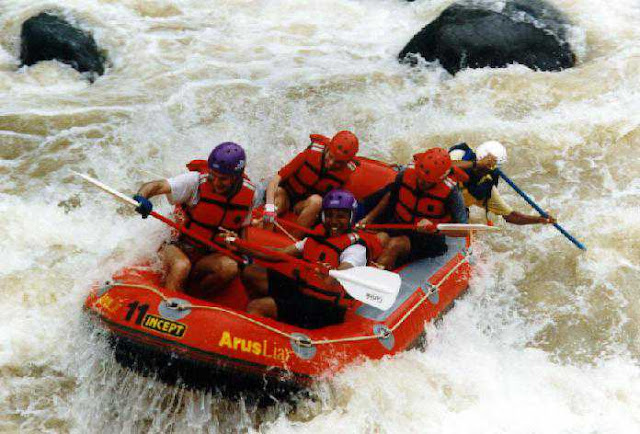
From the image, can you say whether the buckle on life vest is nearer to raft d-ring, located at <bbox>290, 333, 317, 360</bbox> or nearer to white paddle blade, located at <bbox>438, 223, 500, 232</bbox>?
white paddle blade, located at <bbox>438, 223, 500, 232</bbox>

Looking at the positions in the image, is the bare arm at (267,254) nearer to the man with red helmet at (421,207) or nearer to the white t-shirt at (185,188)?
the white t-shirt at (185,188)

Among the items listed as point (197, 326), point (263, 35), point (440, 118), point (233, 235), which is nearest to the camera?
point (197, 326)

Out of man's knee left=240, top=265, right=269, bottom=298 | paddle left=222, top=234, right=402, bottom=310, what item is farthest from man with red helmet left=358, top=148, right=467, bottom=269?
man's knee left=240, top=265, right=269, bottom=298

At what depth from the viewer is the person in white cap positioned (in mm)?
4934

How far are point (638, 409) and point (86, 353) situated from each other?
11.5 feet

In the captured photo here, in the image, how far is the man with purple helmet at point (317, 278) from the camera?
12.3 feet

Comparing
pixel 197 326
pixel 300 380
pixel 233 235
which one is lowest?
pixel 300 380

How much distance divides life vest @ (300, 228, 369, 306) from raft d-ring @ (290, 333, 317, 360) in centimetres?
32

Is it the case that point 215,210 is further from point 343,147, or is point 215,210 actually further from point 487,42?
point 487,42

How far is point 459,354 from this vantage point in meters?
4.46

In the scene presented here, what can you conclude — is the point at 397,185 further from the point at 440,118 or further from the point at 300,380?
the point at 440,118

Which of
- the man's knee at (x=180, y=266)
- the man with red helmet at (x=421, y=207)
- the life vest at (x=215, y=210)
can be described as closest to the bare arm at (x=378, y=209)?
the man with red helmet at (x=421, y=207)

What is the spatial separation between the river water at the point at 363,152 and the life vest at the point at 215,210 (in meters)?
0.57

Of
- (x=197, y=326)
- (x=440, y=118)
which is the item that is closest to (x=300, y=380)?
(x=197, y=326)
